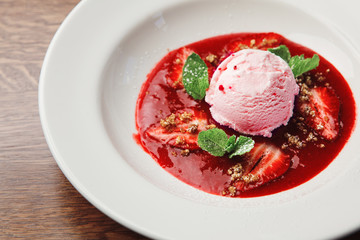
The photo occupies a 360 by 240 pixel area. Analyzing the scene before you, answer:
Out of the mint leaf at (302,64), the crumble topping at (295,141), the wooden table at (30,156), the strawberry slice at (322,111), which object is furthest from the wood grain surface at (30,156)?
the mint leaf at (302,64)

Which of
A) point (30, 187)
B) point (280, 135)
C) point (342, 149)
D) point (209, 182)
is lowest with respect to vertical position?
point (30, 187)

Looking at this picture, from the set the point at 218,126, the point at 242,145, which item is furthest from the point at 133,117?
the point at 242,145

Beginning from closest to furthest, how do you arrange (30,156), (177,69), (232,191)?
(232,191), (30,156), (177,69)

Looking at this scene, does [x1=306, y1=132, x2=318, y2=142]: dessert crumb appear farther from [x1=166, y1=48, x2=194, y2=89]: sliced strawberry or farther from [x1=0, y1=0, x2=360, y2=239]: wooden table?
[x1=166, y1=48, x2=194, y2=89]: sliced strawberry

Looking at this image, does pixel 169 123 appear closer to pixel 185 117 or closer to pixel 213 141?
pixel 185 117

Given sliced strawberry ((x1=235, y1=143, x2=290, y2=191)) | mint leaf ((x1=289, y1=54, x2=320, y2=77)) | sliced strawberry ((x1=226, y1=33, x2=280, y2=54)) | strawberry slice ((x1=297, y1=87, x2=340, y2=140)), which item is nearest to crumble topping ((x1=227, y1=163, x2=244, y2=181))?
sliced strawberry ((x1=235, y1=143, x2=290, y2=191))

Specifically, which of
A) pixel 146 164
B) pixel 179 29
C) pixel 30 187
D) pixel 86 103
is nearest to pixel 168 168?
pixel 146 164

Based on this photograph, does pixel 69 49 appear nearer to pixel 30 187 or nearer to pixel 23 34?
pixel 23 34
